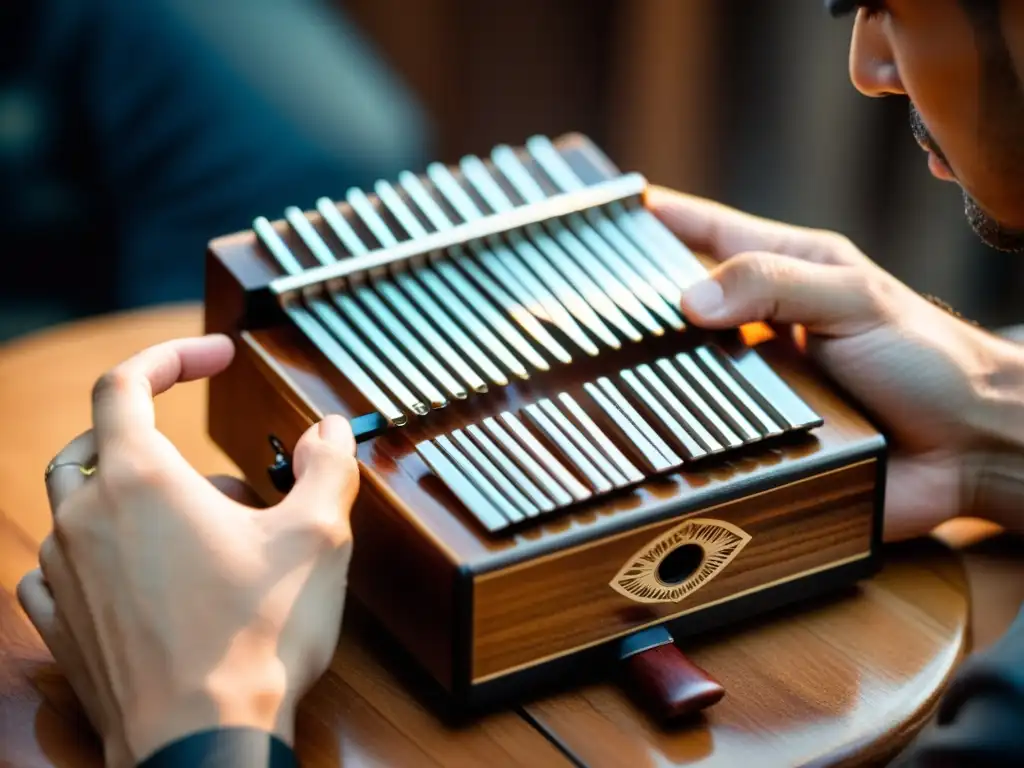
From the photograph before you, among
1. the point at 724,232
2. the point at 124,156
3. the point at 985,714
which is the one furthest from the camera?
the point at 124,156

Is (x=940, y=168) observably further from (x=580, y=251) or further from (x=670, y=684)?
(x=670, y=684)

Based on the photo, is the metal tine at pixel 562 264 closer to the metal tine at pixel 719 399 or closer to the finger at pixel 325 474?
the metal tine at pixel 719 399

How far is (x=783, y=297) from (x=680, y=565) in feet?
0.71

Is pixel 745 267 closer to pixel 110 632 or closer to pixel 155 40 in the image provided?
pixel 110 632

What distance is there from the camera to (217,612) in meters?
0.88

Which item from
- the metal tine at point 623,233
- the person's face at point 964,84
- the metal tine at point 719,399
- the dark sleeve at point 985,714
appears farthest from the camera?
the metal tine at point 623,233

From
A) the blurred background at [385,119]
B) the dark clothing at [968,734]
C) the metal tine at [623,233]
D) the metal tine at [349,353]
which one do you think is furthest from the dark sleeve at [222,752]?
the blurred background at [385,119]

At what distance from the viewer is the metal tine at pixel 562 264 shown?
1.08 m

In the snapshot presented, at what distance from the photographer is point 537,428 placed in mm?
991

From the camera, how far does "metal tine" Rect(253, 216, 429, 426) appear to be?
3.28 feet

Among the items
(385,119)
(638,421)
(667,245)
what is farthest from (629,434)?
(385,119)

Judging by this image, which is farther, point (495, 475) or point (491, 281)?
point (491, 281)

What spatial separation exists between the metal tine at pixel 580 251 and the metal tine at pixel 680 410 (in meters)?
0.05

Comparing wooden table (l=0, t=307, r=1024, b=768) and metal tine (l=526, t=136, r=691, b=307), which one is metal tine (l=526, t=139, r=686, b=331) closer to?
metal tine (l=526, t=136, r=691, b=307)
